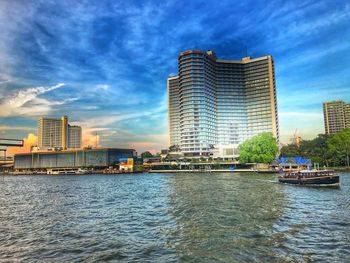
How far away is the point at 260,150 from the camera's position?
15038 centimetres

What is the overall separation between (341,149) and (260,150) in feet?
134

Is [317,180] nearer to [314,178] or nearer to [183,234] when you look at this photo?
[314,178]

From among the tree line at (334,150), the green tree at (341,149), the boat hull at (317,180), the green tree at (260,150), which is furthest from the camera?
the green tree at (260,150)

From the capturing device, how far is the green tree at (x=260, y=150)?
149625 mm

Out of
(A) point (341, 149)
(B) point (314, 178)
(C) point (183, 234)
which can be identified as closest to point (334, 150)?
(A) point (341, 149)

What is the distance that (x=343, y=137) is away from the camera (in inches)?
5896

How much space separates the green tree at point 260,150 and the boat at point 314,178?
7163 cm

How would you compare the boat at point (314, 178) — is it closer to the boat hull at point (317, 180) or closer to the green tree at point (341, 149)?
the boat hull at point (317, 180)

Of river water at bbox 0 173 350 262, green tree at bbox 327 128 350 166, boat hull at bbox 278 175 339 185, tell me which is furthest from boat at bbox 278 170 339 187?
green tree at bbox 327 128 350 166

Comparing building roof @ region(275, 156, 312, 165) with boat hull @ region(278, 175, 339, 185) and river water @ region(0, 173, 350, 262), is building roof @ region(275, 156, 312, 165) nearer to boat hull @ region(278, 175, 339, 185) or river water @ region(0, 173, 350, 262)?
boat hull @ region(278, 175, 339, 185)

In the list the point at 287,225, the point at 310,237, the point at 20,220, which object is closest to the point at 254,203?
the point at 287,225

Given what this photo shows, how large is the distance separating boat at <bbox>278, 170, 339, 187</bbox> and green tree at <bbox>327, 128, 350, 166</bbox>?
85.3m

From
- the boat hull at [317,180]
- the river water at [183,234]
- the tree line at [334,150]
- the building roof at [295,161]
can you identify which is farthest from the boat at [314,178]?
the tree line at [334,150]

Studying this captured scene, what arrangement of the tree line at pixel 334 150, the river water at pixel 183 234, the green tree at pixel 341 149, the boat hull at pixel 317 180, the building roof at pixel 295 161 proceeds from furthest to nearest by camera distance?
1. the tree line at pixel 334 150
2. the green tree at pixel 341 149
3. the building roof at pixel 295 161
4. the boat hull at pixel 317 180
5. the river water at pixel 183 234
